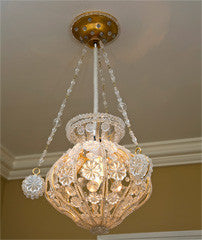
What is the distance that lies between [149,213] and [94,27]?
170cm

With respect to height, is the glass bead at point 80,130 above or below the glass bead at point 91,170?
above

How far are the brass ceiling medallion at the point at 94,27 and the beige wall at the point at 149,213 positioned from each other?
1.54 metres

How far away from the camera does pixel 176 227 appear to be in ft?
9.37

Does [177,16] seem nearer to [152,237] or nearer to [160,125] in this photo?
[160,125]

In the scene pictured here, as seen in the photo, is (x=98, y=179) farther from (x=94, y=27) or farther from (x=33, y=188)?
(x=94, y=27)

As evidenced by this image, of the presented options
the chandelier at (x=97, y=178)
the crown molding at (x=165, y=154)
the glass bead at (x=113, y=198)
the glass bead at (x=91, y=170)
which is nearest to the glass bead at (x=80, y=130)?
Answer: the chandelier at (x=97, y=178)

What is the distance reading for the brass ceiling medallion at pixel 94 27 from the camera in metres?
1.83

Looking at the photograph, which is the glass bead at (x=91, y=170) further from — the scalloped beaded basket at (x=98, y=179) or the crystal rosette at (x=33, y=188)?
the crystal rosette at (x=33, y=188)

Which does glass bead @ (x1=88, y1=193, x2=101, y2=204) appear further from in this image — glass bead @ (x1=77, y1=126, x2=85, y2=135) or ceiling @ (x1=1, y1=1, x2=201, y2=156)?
ceiling @ (x1=1, y1=1, x2=201, y2=156)

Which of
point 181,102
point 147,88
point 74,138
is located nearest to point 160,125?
point 181,102

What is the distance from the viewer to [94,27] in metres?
1.86

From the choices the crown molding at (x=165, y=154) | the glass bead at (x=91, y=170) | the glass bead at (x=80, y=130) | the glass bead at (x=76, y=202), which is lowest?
the glass bead at (x=76, y=202)

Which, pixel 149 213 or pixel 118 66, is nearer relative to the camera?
pixel 118 66

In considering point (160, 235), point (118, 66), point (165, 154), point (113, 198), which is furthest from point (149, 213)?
point (113, 198)
